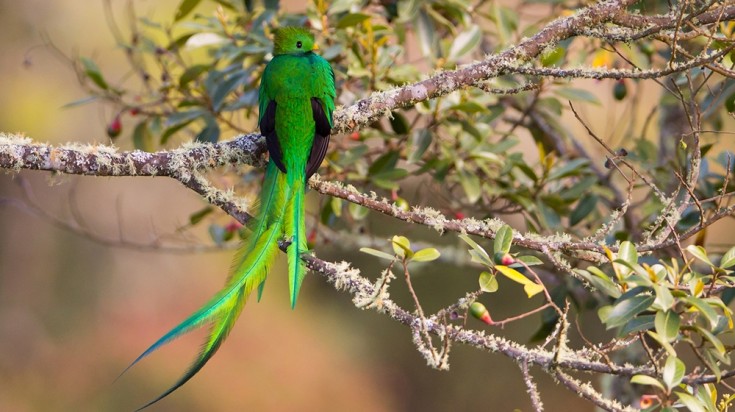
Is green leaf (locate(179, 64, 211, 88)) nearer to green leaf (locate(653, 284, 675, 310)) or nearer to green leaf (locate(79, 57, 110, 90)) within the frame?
green leaf (locate(79, 57, 110, 90))

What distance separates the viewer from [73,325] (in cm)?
572

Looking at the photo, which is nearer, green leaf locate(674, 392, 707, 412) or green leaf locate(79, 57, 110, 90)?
green leaf locate(674, 392, 707, 412)

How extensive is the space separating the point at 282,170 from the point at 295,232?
0.21 meters

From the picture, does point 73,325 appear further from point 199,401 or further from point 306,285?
point 306,285

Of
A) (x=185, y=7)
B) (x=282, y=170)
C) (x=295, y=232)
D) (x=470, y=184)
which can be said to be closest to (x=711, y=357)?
(x=295, y=232)

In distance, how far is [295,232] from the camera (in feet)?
6.24

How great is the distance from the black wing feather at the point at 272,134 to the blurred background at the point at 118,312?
3382mm

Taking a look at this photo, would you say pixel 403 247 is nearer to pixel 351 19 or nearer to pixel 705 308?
pixel 705 308

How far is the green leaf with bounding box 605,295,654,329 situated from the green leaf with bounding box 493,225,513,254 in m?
0.29

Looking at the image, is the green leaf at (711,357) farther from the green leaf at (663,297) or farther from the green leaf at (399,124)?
the green leaf at (399,124)

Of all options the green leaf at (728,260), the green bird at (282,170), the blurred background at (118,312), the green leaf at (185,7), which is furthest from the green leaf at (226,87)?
the blurred background at (118,312)

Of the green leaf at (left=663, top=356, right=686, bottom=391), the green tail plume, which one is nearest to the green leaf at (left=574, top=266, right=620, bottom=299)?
the green leaf at (left=663, top=356, right=686, bottom=391)

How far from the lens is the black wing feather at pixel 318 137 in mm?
2127

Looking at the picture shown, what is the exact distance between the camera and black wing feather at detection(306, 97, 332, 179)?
2127 mm
